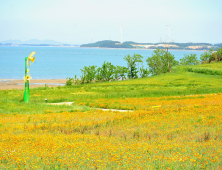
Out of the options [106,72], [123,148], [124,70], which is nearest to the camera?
[123,148]

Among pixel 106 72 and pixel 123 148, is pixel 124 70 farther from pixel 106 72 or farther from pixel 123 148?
pixel 123 148

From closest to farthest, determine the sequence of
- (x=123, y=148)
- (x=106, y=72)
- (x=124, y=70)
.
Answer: (x=123, y=148) < (x=106, y=72) < (x=124, y=70)

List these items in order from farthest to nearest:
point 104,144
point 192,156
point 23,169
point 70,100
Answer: point 70,100 → point 104,144 → point 192,156 → point 23,169

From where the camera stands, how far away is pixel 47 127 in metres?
15.4

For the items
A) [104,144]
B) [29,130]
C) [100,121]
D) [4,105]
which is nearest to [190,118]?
[100,121]

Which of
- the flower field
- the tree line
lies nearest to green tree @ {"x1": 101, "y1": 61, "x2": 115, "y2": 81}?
the tree line

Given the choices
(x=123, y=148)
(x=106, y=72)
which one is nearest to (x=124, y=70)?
(x=106, y=72)

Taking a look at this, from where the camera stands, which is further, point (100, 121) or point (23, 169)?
point (100, 121)

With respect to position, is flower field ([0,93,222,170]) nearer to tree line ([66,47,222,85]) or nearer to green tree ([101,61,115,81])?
tree line ([66,47,222,85])

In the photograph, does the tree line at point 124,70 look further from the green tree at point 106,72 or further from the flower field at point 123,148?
the flower field at point 123,148

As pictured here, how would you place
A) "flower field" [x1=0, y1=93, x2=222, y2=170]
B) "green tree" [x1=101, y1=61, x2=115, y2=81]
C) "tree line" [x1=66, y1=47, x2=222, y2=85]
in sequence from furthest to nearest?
"green tree" [x1=101, y1=61, x2=115, y2=81] → "tree line" [x1=66, y1=47, x2=222, y2=85] → "flower field" [x1=0, y1=93, x2=222, y2=170]

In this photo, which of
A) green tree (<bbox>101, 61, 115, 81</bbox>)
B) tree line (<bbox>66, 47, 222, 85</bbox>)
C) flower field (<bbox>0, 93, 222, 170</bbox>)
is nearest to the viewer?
flower field (<bbox>0, 93, 222, 170</bbox>)

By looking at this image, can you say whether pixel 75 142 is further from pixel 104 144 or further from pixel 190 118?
pixel 190 118

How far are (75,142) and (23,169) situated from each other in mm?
3102
